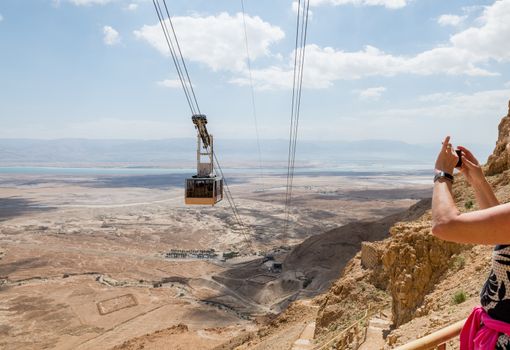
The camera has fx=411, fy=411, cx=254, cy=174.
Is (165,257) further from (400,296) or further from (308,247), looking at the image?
(400,296)

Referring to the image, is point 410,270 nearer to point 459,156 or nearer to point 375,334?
point 375,334

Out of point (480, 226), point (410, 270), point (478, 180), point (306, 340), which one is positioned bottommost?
point (306, 340)

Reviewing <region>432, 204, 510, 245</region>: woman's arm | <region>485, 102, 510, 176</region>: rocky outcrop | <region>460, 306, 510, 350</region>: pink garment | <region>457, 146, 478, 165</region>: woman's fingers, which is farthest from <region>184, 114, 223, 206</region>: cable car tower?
<region>432, 204, 510, 245</region>: woman's arm

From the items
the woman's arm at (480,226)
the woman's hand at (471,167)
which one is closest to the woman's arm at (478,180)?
the woman's hand at (471,167)

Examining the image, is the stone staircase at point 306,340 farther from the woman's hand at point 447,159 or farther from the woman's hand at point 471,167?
the woman's hand at point 447,159

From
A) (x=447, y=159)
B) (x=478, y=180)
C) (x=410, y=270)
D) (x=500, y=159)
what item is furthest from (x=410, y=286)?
(x=447, y=159)

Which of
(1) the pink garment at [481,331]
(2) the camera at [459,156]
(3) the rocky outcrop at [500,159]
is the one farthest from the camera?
(3) the rocky outcrop at [500,159]

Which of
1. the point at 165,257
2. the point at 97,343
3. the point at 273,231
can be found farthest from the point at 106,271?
the point at 273,231
